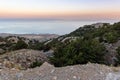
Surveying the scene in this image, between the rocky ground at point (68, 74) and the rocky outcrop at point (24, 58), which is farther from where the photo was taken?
the rocky outcrop at point (24, 58)

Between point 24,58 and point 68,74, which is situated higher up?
point 68,74

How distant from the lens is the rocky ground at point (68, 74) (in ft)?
41.9

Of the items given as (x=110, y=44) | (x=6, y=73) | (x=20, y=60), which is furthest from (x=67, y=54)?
(x=6, y=73)

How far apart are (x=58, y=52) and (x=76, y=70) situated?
842 cm

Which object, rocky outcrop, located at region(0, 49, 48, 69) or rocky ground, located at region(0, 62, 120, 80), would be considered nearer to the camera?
rocky ground, located at region(0, 62, 120, 80)

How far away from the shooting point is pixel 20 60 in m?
22.0

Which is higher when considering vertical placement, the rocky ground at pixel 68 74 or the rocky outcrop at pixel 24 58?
the rocky ground at pixel 68 74

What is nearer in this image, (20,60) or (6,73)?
(6,73)

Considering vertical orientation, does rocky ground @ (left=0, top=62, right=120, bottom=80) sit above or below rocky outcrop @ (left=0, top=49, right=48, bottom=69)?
above

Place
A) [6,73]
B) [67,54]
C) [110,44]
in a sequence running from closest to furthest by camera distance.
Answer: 1. [6,73]
2. [67,54]
3. [110,44]

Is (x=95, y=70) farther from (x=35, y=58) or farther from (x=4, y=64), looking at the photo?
(x=35, y=58)

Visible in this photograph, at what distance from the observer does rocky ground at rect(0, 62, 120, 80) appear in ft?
41.9

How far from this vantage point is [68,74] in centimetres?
1294

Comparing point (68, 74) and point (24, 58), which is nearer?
point (68, 74)
